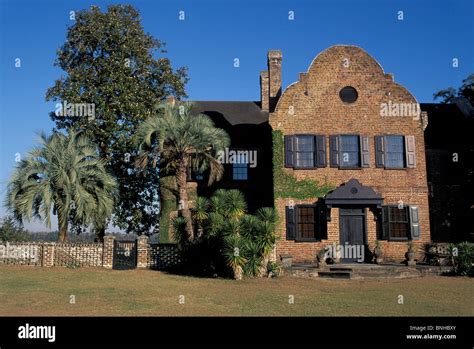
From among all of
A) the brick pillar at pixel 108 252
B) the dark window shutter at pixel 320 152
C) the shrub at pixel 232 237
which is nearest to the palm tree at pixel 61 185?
the brick pillar at pixel 108 252

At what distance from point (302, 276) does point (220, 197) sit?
15.2 ft

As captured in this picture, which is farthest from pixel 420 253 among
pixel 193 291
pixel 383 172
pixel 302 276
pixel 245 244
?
pixel 193 291

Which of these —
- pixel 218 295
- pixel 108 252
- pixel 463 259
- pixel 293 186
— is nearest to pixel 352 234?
pixel 293 186

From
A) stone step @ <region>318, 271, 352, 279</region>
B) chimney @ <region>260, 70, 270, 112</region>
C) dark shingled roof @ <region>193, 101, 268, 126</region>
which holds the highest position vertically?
chimney @ <region>260, 70, 270, 112</region>

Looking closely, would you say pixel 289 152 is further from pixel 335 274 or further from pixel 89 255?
pixel 89 255

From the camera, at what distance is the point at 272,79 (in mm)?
27359

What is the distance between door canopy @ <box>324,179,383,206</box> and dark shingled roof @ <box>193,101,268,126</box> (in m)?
8.45

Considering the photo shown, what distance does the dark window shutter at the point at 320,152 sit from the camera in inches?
842

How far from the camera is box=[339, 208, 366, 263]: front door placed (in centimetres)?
2073

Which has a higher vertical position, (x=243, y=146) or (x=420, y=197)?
(x=243, y=146)

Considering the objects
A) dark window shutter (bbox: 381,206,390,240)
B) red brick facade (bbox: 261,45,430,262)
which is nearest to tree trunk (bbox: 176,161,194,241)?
red brick facade (bbox: 261,45,430,262)

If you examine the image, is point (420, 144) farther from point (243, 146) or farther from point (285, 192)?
point (243, 146)

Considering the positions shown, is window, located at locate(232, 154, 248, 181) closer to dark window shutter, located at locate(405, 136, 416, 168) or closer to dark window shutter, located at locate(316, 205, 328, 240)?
dark window shutter, located at locate(316, 205, 328, 240)
